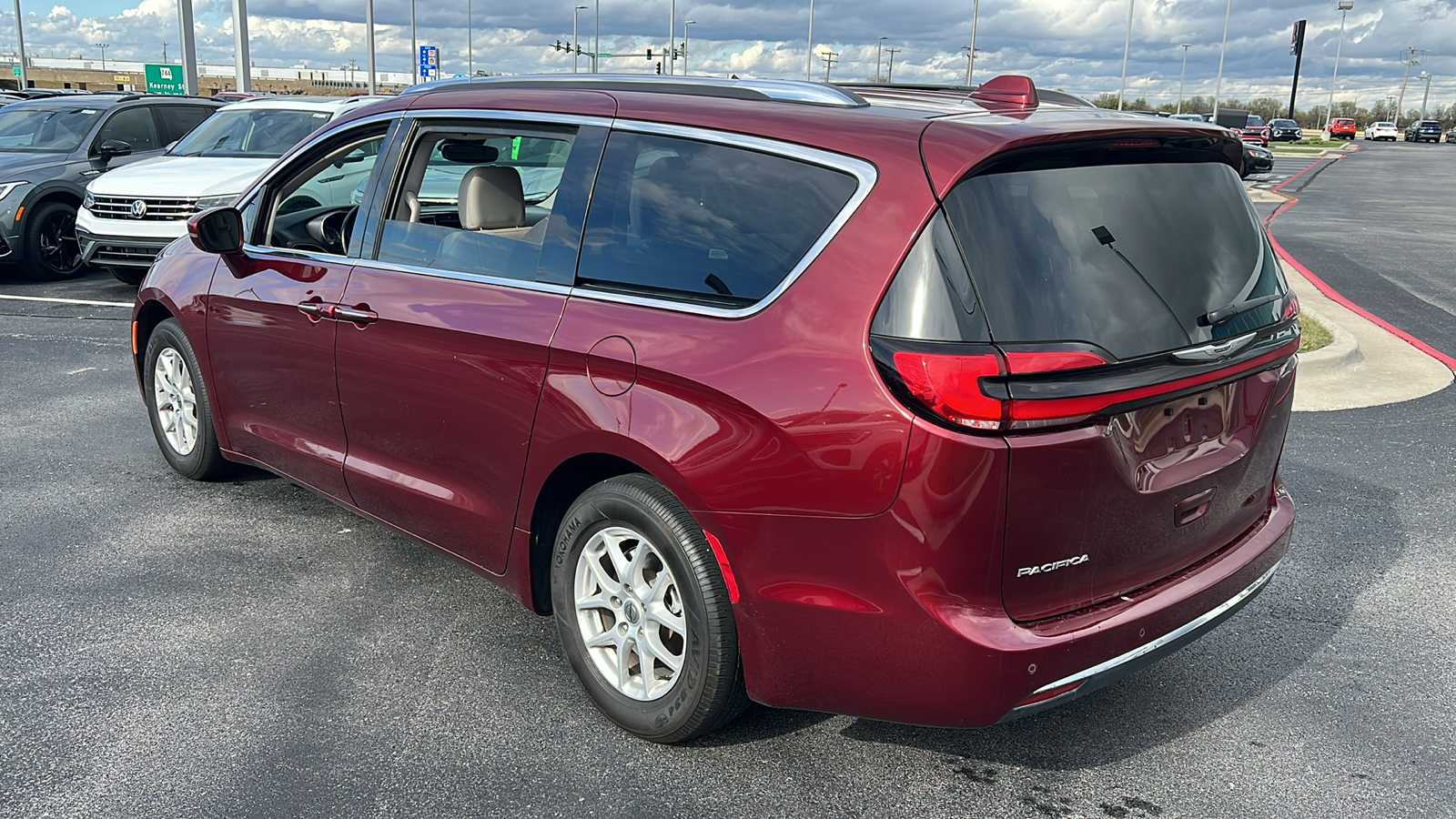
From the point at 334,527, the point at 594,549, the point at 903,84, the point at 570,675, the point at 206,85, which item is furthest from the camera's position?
the point at 206,85

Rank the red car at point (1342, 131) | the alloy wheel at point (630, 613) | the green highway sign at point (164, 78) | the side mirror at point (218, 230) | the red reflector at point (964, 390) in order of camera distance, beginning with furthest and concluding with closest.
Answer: the red car at point (1342, 131), the green highway sign at point (164, 78), the side mirror at point (218, 230), the alloy wheel at point (630, 613), the red reflector at point (964, 390)

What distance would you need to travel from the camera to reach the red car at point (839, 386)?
258cm

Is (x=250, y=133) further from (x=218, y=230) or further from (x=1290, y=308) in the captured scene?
(x=1290, y=308)

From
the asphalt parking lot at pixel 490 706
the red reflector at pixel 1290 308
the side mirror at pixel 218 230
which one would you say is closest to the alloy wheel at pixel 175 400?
the asphalt parking lot at pixel 490 706

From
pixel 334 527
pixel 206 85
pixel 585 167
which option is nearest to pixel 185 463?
pixel 334 527

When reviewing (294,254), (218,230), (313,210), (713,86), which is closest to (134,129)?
(313,210)

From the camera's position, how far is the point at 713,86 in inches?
133

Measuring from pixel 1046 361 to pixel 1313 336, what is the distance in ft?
22.8

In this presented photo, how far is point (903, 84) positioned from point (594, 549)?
1924 millimetres

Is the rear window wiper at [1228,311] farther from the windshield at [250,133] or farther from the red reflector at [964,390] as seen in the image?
the windshield at [250,133]

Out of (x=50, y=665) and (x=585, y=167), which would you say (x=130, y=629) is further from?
(x=585, y=167)

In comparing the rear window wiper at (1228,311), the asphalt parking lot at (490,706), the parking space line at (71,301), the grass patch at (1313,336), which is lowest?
the parking space line at (71,301)

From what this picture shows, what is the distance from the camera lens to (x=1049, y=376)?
255 centimetres

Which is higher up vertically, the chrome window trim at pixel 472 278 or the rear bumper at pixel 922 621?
the chrome window trim at pixel 472 278
